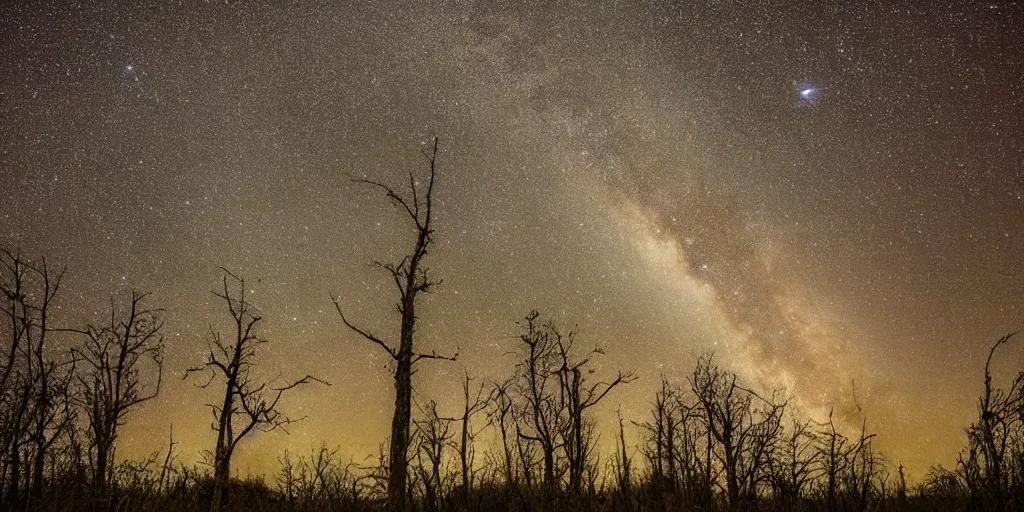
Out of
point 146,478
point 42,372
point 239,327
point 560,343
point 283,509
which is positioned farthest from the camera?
point 560,343

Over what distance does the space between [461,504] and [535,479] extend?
1.47 metres

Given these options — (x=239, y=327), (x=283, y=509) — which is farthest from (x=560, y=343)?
(x=283, y=509)

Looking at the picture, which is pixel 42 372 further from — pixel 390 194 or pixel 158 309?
pixel 158 309

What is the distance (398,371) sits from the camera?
14102mm

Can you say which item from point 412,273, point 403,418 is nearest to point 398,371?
point 403,418

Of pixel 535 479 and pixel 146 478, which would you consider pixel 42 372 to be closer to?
pixel 146 478

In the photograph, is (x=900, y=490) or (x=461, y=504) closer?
(x=900, y=490)

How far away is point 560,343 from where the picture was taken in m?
28.7

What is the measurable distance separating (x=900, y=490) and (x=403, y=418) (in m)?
10.8

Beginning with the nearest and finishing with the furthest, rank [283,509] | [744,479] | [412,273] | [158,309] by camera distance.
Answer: [744,479], [283,509], [412,273], [158,309]

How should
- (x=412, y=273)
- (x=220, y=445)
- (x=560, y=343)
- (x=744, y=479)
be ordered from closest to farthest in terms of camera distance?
(x=744, y=479) → (x=412, y=273) → (x=220, y=445) → (x=560, y=343)

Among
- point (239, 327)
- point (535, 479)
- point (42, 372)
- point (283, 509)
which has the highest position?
point (239, 327)

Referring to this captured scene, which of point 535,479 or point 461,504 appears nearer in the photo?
point 535,479

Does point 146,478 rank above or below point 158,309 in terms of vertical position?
below
